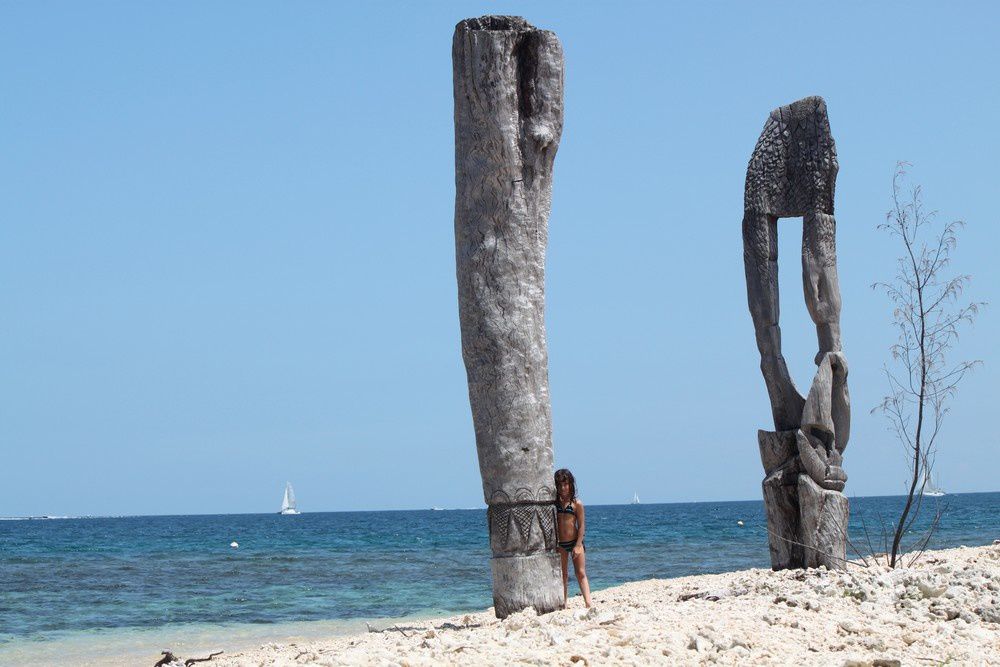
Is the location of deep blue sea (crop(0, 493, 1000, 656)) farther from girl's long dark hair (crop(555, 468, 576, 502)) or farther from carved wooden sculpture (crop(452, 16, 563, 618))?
carved wooden sculpture (crop(452, 16, 563, 618))

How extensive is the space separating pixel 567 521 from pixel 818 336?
2.98 meters

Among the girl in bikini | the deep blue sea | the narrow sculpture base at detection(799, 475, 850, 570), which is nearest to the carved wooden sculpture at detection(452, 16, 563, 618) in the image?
the girl in bikini

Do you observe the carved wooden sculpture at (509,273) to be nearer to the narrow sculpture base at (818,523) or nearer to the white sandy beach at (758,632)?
the white sandy beach at (758,632)

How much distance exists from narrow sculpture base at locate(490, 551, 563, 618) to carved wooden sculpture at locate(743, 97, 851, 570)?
237cm

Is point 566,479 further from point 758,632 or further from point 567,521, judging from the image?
point 758,632

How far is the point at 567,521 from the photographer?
7.57 m

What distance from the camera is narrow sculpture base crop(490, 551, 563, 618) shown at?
716cm

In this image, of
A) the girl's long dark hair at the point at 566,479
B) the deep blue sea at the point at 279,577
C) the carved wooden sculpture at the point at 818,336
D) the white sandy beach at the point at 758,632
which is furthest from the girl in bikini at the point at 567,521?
the deep blue sea at the point at 279,577

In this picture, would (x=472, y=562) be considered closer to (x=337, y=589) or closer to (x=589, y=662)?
(x=337, y=589)

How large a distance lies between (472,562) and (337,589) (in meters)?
7.66

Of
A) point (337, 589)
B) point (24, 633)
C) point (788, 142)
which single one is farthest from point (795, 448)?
point (337, 589)

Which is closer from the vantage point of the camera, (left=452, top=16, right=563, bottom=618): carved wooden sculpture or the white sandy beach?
the white sandy beach

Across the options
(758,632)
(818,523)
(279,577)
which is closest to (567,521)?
(758,632)

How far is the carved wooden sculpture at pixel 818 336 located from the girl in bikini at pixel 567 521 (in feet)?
6.12
